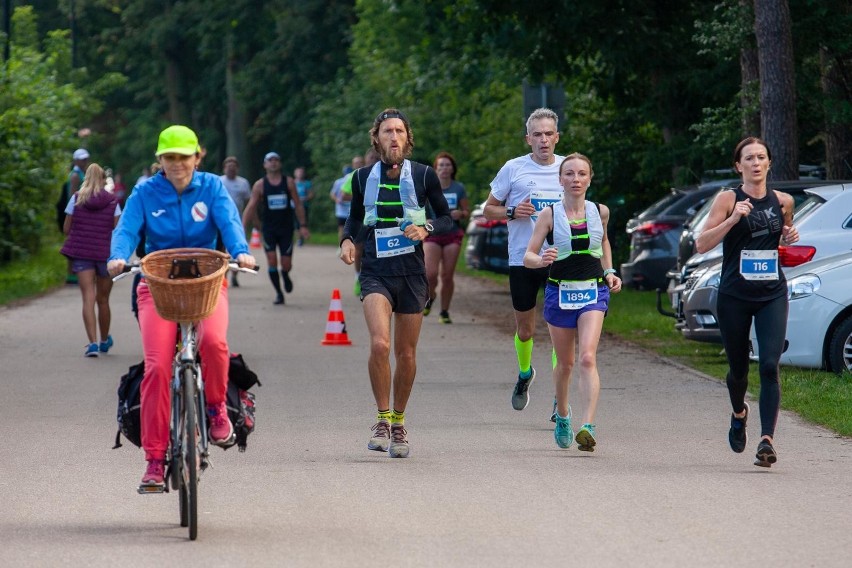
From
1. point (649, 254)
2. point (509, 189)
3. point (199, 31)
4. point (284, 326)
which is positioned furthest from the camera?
point (199, 31)

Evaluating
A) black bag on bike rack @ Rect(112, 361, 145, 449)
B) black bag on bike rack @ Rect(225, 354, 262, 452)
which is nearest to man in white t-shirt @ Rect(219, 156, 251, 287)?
black bag on bike rack @ Rect(225, 354, 262, 452)

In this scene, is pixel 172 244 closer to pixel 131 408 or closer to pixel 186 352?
pixel 186 352

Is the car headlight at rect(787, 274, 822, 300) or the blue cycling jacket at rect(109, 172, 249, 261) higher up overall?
the blue cycling jacket at rect(109, 172, 249, 261)

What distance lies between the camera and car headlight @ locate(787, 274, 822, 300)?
12.8 metres

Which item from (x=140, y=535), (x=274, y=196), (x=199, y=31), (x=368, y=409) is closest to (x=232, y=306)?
(x=274, y=196)

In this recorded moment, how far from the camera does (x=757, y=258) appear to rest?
360 inches

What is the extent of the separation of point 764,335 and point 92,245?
8.23 m

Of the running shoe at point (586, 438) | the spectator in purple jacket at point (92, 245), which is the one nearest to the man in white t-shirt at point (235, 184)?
the spectator in purple jacket at point (92, 245)

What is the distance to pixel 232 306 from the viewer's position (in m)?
22.5

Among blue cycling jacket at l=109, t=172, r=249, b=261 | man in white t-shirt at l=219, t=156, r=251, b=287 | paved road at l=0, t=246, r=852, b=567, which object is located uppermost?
man in white t-shirt at l=219, t=156, r=251, b=287

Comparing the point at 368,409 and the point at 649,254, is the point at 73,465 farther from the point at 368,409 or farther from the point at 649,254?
the point at 649,254

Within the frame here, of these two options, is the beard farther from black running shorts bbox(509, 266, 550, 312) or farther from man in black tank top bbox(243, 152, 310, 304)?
man in black tank top bbox(243, 152, 310, 304)

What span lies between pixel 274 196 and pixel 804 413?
12.0m

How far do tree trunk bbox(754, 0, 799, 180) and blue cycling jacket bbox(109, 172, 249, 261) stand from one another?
1100 cm
